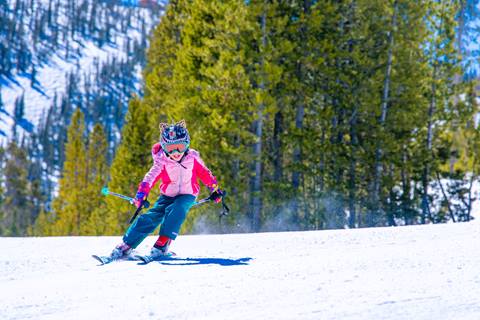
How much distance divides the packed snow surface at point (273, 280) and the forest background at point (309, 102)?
10624mm

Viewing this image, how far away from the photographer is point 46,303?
15.7 feet

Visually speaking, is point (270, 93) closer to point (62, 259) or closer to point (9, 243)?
point (9, 243)

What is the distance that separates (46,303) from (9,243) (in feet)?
17.0

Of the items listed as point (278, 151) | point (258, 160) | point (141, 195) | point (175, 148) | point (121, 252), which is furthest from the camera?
point (278, 151)

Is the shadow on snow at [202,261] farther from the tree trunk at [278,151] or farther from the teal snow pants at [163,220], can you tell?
the tree trunk at [278,151]

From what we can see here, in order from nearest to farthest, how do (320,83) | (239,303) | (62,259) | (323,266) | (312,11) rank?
(239,303) → (323,266) → (62,259) → (312,11) → (320,83)

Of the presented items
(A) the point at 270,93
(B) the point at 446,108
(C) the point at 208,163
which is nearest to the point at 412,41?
(B) the point at 446,108

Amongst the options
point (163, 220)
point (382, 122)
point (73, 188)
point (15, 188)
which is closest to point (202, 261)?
point (163, 220)

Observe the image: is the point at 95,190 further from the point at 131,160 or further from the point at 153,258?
the point at 153,258

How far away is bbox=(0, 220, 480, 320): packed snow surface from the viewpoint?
161 inches

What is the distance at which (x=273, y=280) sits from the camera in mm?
5121

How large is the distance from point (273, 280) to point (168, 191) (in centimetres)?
290

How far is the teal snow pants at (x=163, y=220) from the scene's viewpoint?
7332 mm

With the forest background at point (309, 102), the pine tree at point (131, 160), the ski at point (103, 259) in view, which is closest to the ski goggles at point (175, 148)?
the ski at point (103, 259)
